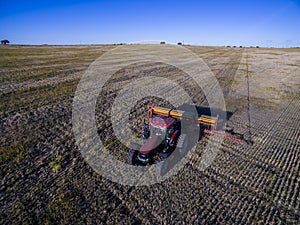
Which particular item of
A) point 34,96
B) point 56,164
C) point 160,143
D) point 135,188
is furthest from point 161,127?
point 34,96

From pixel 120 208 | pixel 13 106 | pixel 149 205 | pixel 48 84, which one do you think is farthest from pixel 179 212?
pixel 48 84

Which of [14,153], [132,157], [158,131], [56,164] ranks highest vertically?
[158,131]

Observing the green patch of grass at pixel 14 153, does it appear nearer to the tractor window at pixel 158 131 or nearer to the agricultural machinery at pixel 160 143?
the agricultural machinery at pixel 160 143

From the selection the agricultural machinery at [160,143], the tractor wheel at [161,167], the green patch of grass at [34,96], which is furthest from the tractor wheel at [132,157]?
the green patch of grass at [34,96]

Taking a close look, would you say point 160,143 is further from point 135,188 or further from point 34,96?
point 34,96

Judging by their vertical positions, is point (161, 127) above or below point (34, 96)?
above

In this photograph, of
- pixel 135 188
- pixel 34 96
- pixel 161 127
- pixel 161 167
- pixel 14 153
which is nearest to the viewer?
pixel 135 188

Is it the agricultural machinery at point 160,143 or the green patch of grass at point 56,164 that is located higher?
the agricultural machinery at point 160,143

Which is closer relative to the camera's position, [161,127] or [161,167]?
[161,167]

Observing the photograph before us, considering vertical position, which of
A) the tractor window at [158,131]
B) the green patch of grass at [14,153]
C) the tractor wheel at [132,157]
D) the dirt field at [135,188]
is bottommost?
the dirt field at [135,188]

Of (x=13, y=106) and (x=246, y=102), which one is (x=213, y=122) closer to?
(x=246, y=102)

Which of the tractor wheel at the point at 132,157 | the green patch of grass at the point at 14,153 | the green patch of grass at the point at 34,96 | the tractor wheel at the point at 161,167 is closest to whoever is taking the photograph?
the tractor wheel at the point at 161,167

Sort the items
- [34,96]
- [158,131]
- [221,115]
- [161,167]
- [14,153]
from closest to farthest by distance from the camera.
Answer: [161,167]
[158,131]
[14,153]
[221,115]
[34,96]
